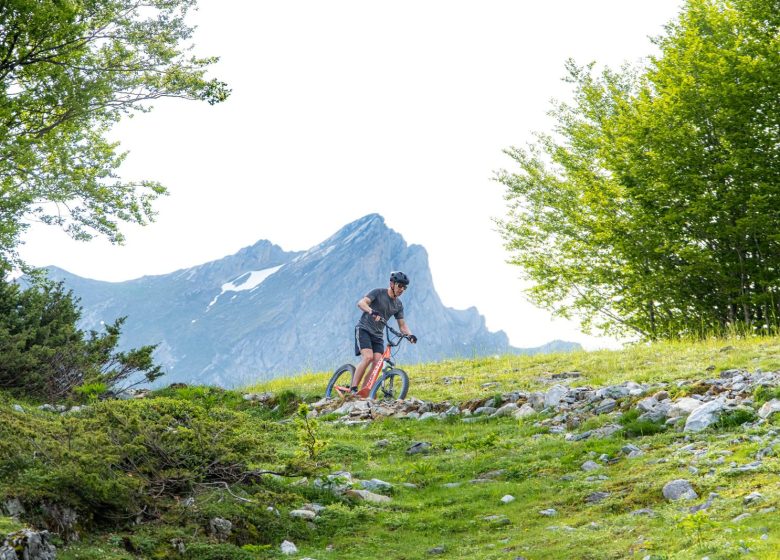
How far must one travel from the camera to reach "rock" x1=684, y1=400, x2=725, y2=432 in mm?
10109

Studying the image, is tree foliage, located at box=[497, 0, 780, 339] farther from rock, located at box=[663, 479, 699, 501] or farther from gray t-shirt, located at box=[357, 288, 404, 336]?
rock, located at box=[663, 479, 699, 501]

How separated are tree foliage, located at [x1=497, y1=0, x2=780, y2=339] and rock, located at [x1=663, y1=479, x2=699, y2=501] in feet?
59.5

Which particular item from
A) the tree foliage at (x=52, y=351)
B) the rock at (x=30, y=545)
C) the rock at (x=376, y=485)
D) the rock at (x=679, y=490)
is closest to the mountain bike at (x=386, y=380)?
the tree foliage at (x=52, y=351)

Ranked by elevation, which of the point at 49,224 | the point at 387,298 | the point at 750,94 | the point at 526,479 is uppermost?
the point at 750,94

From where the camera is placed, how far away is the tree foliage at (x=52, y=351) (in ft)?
47.9

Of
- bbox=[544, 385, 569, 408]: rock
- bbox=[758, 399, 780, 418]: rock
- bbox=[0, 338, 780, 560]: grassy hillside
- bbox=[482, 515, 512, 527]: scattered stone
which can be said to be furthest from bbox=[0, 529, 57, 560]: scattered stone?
bbox=[544, 385, 569, 408]: rock

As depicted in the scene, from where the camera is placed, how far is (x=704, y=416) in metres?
10.3

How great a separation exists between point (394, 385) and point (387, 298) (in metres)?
2.01

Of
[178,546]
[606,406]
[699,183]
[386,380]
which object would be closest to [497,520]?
[178,546]

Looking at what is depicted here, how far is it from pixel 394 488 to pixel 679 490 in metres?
3.77

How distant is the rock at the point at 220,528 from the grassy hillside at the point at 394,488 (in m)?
0.02

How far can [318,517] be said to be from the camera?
8.49 meters

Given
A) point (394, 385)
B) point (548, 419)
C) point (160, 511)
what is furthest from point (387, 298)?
point (160, 511)

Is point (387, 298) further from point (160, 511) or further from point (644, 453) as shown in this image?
point (160, 511)
